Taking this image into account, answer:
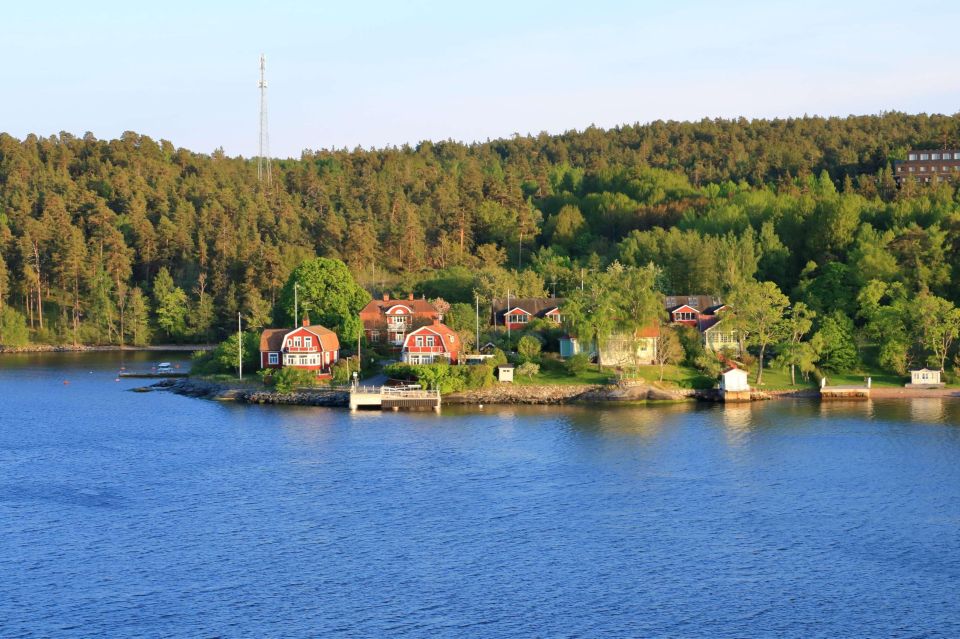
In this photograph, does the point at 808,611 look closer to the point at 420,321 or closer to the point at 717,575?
the point at 717,575

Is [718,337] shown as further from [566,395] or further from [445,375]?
[445,375]

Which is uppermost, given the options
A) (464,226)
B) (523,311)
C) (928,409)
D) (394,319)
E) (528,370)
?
(464,226)

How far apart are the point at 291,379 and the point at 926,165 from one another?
73.1 metres

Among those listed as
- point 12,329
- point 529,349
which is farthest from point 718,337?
point 12,329

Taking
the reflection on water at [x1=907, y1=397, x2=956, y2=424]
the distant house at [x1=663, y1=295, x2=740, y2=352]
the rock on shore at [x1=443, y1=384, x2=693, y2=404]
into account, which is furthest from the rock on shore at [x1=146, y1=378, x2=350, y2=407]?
the reflection on water at [x1=907, y1=397, x2=956, y2=424]

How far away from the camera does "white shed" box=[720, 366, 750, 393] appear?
5641cm

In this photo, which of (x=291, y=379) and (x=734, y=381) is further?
(x=291, y=379)

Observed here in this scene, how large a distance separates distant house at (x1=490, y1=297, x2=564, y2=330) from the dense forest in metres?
3.71

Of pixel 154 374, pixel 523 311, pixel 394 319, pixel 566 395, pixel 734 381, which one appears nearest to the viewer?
pixel 734 381

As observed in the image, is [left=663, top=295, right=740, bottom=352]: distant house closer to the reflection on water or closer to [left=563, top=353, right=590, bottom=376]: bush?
[left=563, top=353, right=590, bottom=376]: bush

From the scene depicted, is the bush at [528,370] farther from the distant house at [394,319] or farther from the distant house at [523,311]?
the distant house at [394,319]

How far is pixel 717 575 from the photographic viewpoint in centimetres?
2794

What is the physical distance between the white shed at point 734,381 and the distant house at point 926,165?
2166 inches

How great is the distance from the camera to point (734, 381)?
56.5 m
